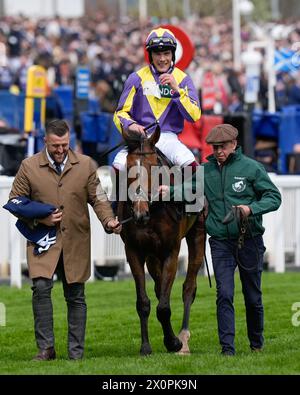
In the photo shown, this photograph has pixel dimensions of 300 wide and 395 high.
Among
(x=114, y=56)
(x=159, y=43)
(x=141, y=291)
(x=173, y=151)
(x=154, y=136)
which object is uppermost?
(x=114, y=56)

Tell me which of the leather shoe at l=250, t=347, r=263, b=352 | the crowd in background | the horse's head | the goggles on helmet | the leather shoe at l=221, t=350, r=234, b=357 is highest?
the crowd in background

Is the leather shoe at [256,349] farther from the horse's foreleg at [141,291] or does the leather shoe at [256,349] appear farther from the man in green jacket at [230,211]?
the horse's foreleg at [141,291]

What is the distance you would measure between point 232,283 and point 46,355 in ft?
5.06

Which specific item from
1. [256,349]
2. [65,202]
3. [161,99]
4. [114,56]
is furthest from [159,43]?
[114,56]

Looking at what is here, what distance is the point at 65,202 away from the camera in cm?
1035

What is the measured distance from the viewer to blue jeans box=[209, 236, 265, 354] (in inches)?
408

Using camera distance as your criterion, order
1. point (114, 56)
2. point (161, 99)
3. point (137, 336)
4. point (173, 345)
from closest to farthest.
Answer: point (173, 345)
point (161, 99)
point (137, 336)
point (114, 56)

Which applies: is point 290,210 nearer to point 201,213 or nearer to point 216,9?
point 201,213

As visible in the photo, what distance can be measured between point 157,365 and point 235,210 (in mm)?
1339

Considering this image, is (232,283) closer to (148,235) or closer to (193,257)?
(148,235)

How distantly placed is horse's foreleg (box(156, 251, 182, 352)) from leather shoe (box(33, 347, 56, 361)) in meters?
0.93

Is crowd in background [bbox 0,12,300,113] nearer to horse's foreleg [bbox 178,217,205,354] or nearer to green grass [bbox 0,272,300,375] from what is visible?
green grass [bbox 0,272,300,375]

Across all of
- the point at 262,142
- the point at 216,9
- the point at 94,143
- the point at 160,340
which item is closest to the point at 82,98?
the point at 94,143

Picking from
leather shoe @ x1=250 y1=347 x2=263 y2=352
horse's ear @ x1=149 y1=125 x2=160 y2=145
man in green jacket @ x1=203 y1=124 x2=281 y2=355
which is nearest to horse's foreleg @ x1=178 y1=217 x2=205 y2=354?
leather shoe @ x1=250 y1=347 x2=263 y2=352
